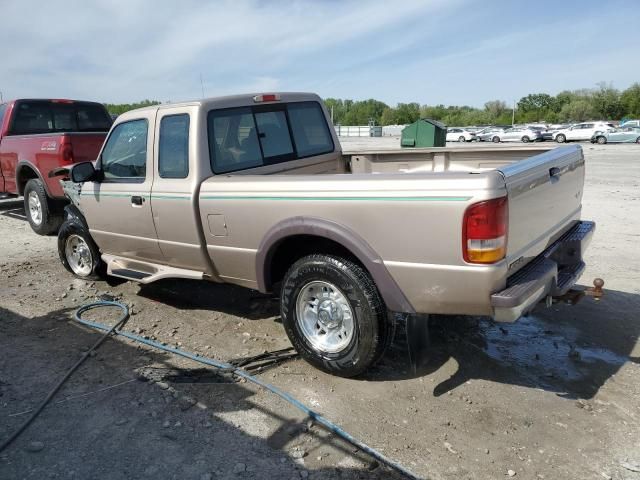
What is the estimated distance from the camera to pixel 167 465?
9.26 feet

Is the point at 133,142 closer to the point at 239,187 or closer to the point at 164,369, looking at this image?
the point at 239,187

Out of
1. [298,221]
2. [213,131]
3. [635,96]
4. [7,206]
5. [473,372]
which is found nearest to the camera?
[298,221]

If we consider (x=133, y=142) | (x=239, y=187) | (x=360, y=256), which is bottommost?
(x=360, y=256)

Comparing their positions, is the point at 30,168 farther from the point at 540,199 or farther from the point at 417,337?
the point at 540,199

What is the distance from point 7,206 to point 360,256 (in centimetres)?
1083

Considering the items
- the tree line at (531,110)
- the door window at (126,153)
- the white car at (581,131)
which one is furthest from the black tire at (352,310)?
the tree line at (531,110)

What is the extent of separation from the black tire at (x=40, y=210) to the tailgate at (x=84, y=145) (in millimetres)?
1057

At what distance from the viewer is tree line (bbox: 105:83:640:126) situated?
256ft

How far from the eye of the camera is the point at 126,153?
4.89m

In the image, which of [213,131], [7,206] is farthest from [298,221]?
[7,206]

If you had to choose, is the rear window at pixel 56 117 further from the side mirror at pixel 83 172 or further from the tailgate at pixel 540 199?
the tailgate at pixel 540 199

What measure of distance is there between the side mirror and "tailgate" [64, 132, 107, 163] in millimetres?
2587

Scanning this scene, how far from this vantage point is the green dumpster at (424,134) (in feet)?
32.8

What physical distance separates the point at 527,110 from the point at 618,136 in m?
67.4
